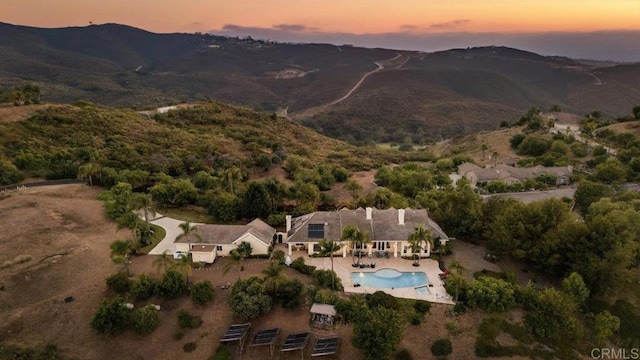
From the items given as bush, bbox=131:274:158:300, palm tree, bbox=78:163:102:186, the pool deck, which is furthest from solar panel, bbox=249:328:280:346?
palm tree, bbox=78:163:102:186

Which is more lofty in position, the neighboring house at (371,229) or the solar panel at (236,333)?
the neighboring house at (371,229)

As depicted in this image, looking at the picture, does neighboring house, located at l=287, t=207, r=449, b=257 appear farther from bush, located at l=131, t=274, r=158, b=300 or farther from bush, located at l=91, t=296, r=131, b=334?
bush, located at l=91, t=296, r=131, b=334

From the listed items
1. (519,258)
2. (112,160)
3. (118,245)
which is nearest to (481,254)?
(519,258)

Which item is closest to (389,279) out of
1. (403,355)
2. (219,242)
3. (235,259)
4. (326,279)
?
(326,279)

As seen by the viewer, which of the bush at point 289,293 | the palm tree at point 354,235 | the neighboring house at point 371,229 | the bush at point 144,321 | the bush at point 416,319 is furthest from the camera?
the neighboring house at point 371,229

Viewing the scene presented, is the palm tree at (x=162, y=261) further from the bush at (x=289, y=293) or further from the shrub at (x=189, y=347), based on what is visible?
the bush at (x=289, y=293)

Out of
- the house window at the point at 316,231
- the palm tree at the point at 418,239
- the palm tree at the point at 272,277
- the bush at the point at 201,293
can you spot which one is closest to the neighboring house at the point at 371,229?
the house window at the point at 316,231

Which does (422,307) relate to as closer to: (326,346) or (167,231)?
(326,346)

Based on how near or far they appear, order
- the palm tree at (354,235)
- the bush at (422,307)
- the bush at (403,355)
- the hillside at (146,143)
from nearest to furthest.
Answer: the bush at (403,355) → the bush at (422,307) → the palm tree at (354,235) → the hillside at (146,143)
